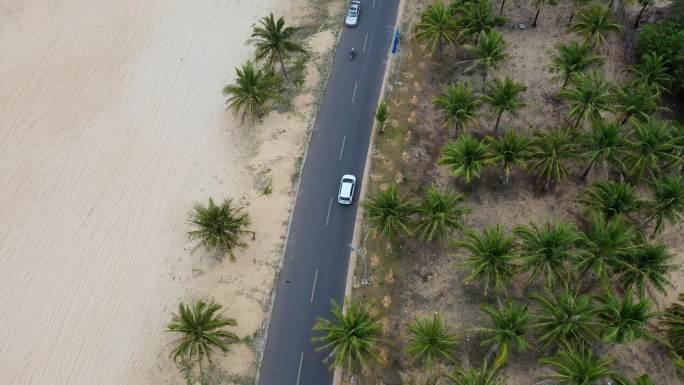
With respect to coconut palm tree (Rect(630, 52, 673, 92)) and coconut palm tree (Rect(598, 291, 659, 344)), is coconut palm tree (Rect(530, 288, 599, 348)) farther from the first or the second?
coconut palm tree (Rect(630, 52, 673, 92))

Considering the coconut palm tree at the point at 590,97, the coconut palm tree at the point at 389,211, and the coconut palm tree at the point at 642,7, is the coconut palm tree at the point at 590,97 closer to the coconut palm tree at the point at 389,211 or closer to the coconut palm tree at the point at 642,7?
the coconut palm tree at the point at 642,7

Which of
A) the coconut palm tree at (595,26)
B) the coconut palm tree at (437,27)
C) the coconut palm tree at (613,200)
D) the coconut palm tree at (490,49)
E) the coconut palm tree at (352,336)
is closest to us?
the coconut palm tree at (352,336)

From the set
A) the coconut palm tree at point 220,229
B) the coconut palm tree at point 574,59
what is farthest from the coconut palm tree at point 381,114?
the coconut palm tree at point 574,59

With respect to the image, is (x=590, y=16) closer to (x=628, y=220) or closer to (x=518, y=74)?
(x=518, y=74)

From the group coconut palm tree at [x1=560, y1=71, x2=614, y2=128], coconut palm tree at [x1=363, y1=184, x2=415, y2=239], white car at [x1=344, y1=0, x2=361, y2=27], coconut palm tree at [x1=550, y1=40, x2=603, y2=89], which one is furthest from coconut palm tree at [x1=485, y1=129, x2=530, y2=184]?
white car at [x1=344, y1=0, x2=361, y2=27]

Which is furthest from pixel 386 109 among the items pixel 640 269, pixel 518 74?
pixel 640 269

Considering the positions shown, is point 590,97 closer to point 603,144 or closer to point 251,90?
point 603,144

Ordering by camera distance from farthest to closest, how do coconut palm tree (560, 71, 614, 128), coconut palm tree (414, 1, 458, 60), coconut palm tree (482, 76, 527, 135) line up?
coconut palm tree (414, 1, 458, 60) → coconut palm tree (482, 76, 527, 135) → coconut palm tree (560, 71, 614, 128)
